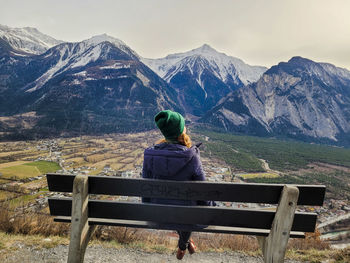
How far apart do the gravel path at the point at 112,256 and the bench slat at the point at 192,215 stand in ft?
4.52

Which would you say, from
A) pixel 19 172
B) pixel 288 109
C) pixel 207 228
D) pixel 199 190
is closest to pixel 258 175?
pixel 19 172

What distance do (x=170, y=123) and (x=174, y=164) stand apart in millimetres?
492

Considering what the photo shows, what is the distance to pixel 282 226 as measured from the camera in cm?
189

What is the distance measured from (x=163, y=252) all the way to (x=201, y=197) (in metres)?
1.89

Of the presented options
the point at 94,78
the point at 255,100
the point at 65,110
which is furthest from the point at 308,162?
the point at 94,78

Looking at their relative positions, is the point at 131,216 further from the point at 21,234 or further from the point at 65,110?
the point at 65,110

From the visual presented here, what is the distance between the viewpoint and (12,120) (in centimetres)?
11169

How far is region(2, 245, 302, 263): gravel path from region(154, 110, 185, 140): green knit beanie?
76.2 inches

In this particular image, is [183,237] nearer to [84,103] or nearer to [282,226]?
[282,226]

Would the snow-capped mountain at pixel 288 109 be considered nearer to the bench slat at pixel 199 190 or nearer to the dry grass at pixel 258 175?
the dry grass at pixel 258 175

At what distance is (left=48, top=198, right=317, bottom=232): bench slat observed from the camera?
6.60 ft

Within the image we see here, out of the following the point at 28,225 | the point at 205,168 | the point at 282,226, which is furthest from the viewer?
the point at 205,168

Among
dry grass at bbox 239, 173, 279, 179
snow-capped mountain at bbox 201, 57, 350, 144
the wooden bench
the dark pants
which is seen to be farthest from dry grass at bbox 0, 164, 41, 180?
snow-capped mountain at bbox 201, 57, 350, 144

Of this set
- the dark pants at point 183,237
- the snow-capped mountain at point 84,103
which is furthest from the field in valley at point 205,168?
the snow-capped mountain at point 84,103
